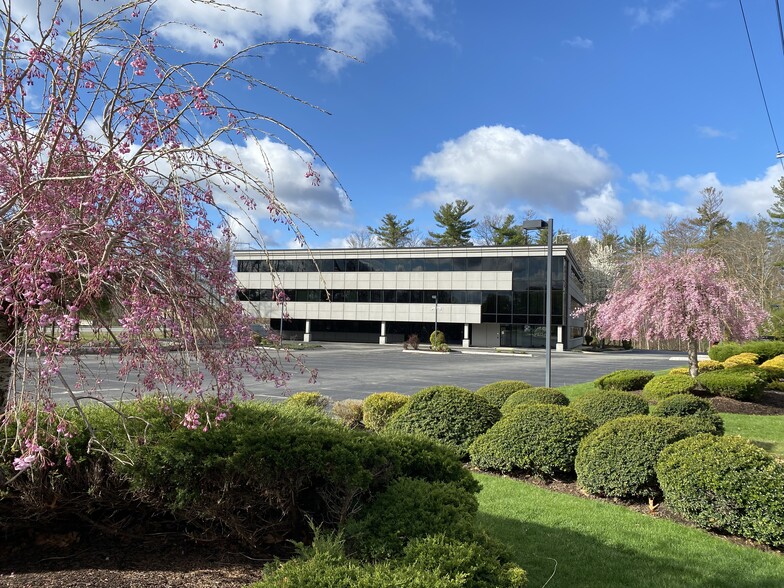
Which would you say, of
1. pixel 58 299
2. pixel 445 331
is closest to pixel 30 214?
pixel 58 299

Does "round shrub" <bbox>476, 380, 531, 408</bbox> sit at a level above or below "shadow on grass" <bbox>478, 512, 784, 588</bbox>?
above

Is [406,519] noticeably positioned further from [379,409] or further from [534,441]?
[379,409]

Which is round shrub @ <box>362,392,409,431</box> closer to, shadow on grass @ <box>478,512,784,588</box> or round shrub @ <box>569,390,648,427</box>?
round shrub @ <box>569,390,648,427</box>

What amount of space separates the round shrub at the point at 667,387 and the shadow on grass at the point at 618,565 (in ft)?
29.3

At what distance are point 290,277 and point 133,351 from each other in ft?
176

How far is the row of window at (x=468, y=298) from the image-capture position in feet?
160

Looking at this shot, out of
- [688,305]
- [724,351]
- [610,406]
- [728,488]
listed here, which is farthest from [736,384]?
[724,351]

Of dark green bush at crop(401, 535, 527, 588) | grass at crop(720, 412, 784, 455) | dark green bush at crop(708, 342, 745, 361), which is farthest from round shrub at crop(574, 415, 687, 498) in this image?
dark green bush at crop(708, 342, 745, 361)

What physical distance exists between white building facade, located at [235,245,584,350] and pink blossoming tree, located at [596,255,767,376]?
32.2 m

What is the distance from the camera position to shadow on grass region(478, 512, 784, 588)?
160 inches

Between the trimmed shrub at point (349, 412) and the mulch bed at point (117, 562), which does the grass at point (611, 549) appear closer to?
the mulch bed at point (117, 562)

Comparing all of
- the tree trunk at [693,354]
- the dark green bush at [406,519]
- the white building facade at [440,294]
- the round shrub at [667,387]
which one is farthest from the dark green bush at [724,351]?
the dark green bush at [406,519]

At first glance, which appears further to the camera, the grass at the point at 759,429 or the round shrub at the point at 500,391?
the round shrub at the point at 500,391

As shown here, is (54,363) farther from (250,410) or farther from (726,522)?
(726,522)
